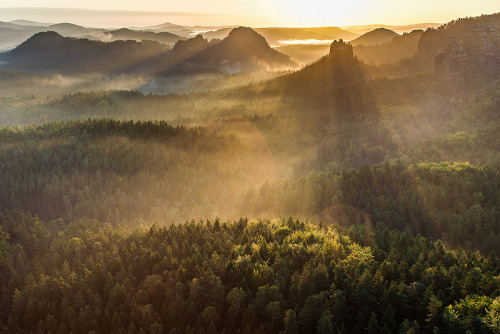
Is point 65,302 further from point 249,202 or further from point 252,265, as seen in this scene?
point 249,202

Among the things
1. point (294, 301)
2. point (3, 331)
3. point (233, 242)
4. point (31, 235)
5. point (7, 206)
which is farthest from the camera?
point (7, 206)

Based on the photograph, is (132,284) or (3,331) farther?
(132,284)

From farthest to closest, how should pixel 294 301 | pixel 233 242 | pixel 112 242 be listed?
pixel 112 242, pixel 233 242, pixel 294 301

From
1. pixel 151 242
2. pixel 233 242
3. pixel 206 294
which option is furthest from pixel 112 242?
pixel 206 294

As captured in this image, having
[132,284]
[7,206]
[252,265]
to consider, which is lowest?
[7,206]

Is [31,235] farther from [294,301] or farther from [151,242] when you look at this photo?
[294,301]

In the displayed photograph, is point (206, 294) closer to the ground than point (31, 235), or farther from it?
farther from it
